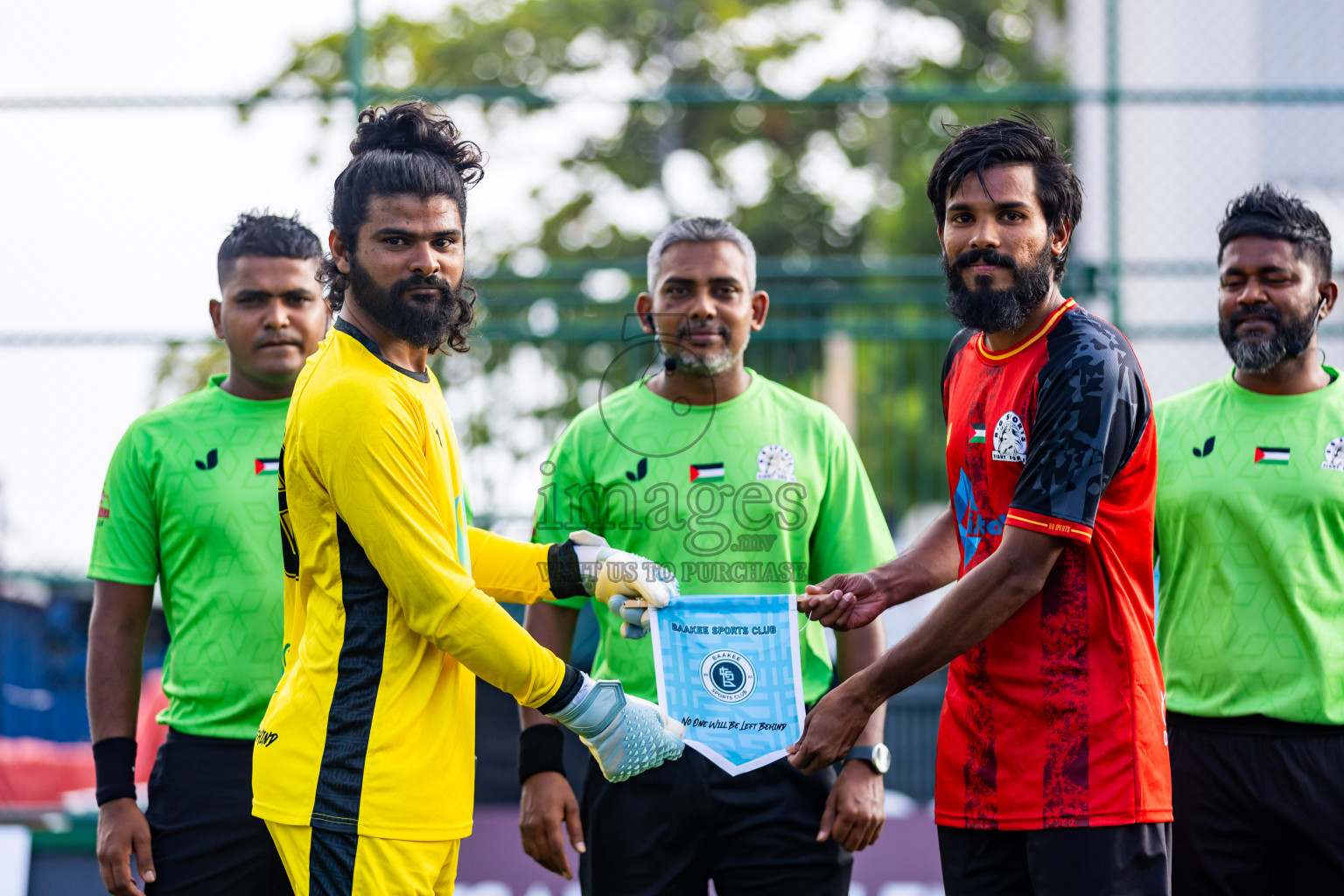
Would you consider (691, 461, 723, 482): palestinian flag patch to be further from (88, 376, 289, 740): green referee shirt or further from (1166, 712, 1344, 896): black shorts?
(1166, 712, 1344, 896): black shorts

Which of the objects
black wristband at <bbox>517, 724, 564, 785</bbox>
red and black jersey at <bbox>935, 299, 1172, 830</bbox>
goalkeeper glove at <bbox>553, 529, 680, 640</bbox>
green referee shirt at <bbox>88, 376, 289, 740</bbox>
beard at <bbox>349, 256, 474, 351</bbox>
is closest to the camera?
red and black jersey at <bbox>935, 299, 1172, 830</bbox>

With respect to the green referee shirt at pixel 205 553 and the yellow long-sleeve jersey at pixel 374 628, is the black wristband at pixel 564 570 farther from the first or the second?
the green referee shirt at pixel 205 553

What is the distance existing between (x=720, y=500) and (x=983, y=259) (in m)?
1.14

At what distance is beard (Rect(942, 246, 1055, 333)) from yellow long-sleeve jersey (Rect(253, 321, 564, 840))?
1400mm

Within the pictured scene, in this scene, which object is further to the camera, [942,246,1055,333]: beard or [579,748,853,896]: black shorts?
[579,748,853,896]: black shorts

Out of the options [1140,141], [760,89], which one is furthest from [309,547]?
[1140,141]

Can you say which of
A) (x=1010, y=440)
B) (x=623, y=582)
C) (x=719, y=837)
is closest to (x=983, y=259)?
(x=1010, y=440)

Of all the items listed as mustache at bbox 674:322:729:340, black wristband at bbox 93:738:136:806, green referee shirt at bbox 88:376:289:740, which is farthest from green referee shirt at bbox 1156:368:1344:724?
black wristband at bbox 93:738:136:806

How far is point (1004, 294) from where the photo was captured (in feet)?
10.3

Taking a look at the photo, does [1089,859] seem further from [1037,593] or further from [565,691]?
[565,691]

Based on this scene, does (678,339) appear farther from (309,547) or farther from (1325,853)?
(1325,853)

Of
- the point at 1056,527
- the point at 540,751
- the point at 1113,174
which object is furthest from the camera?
the point at 1113,174

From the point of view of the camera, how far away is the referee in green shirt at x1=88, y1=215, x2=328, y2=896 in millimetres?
3615

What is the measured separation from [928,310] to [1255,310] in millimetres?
4273
